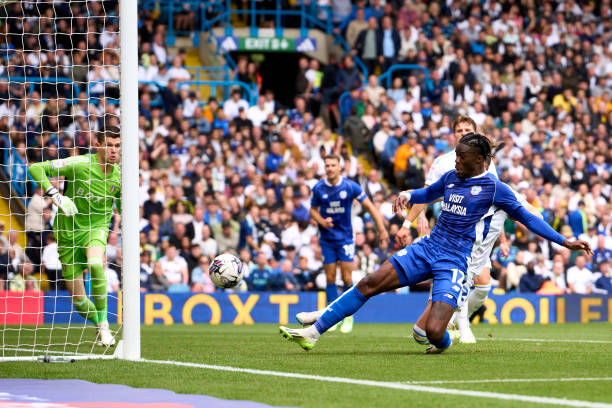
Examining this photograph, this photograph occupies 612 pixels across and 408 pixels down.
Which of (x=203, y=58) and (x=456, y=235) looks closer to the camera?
(x=456, y=235)

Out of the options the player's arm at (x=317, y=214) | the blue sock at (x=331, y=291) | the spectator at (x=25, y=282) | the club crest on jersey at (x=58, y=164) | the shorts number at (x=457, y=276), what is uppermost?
the club crest on jersey at (x=58, y=164)

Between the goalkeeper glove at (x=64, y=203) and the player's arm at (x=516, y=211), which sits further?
the goalkeeper glove at (x=64, y=203)

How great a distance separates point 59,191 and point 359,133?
1207cm

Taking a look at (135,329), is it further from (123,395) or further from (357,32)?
(357,32)

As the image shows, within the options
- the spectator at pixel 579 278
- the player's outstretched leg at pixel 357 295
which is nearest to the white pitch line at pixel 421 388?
the player's outstretched leg at pixel 357 295

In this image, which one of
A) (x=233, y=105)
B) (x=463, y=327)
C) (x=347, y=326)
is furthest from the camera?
(x=233, y=105)

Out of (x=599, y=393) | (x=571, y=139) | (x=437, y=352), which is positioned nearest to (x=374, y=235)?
(x=571, y=139)

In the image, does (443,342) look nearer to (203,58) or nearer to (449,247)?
(449,247)

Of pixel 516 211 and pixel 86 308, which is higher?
pixel 516 211

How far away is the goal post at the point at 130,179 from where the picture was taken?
8578mm

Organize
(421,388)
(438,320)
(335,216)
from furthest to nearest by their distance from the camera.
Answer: (335,216), (438,320), (421,388)

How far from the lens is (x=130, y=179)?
8.69m

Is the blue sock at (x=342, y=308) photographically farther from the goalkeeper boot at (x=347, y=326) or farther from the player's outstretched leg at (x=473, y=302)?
the goalkeeper boot at (x=347, y=326)

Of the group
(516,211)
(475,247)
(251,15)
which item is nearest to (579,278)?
(251,15)
